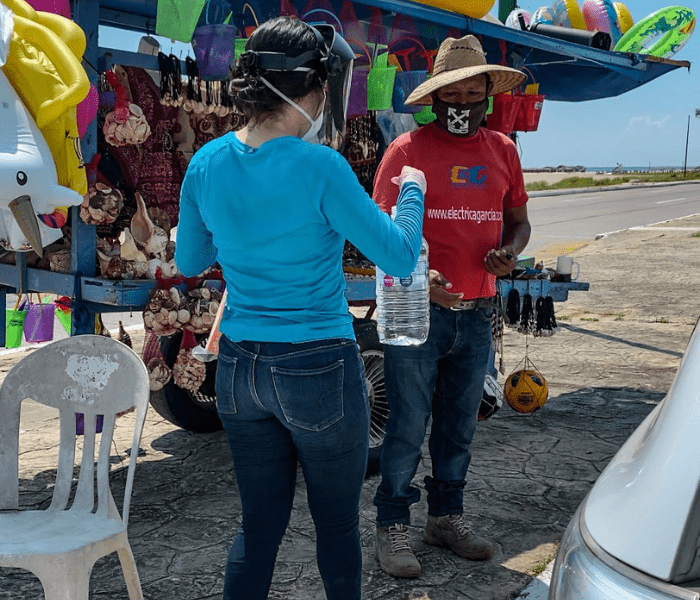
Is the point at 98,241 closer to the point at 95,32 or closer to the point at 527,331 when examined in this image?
the point at 95,32

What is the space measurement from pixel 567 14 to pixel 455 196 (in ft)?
10.7

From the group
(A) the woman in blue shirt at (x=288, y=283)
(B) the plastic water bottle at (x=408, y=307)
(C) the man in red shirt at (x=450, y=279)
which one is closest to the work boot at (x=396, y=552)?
(C) the man in red shirt at (x=450, y=279)

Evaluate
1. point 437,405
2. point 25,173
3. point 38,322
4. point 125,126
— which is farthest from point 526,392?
point 25,173

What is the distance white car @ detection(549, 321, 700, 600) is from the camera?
138 cm

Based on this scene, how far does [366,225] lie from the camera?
2.26 metres

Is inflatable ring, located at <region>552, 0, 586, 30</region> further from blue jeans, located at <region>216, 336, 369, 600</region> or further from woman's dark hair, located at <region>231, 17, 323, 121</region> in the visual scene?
blue jeans, located at <region>216, 336, 369, 600</region>

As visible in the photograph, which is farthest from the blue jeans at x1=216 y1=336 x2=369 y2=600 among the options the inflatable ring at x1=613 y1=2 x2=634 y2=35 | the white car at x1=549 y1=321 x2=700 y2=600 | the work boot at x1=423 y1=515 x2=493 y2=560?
the inflatable ring at x1=613 y1=2 x2=634 y2=35

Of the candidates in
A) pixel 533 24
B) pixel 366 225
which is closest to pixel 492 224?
pixel 366 225

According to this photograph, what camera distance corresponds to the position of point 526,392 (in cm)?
577

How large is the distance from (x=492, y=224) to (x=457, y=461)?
1005mm

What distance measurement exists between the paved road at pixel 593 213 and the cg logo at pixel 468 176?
1310cm

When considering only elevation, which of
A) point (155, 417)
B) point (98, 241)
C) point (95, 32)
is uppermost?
point (95, 32)

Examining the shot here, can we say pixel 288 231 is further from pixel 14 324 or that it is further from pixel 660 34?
pixel 660 34

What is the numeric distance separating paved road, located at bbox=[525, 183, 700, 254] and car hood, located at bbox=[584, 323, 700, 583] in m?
15.1
